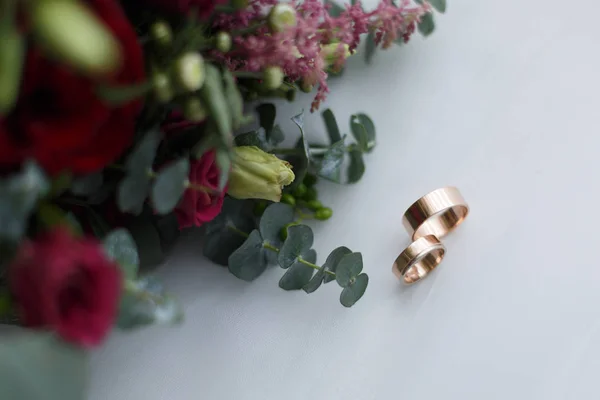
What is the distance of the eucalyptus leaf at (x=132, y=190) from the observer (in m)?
0.43

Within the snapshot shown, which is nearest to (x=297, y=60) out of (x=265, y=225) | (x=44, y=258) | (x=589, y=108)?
(x=265, y=225)

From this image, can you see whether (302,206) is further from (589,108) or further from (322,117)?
(589,108)

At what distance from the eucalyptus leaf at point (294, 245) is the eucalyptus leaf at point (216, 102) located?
0.20m

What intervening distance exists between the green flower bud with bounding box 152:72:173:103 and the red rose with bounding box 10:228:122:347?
0.11 meters

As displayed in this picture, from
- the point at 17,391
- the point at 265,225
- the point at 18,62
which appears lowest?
the point at 265,225

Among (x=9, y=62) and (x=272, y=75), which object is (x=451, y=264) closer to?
(x=272, y=75)

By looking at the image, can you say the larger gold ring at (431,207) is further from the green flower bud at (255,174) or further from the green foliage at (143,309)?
the green foliage at (143,309)

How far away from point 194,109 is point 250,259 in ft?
0.78

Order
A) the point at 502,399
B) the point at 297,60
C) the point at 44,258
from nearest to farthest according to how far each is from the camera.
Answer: the point at 44,258 → the point at 297,60 → the point at 502,399

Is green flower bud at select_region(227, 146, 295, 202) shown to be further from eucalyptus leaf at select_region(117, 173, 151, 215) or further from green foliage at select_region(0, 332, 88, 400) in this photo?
green foliage at select_region(0, 332, 88, 400)

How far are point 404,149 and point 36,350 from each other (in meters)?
0.49

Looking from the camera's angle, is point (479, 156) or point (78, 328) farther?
point (479, 156)

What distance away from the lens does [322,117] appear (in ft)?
2.28

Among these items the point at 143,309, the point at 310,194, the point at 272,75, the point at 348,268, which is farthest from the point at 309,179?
the point at 143,309
